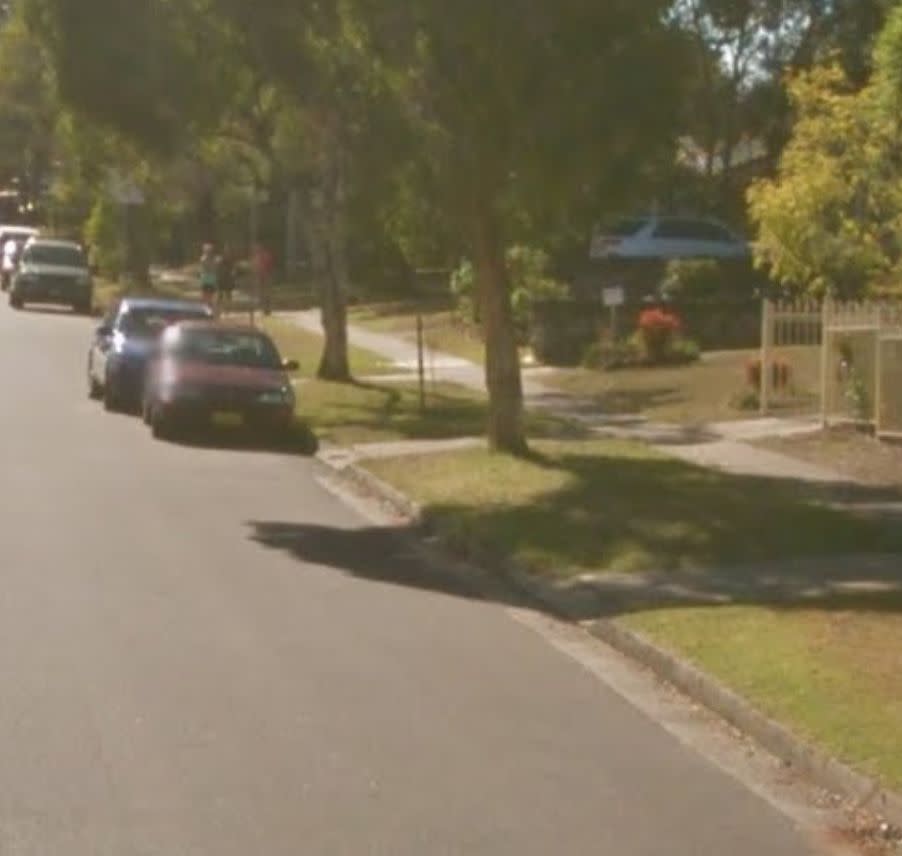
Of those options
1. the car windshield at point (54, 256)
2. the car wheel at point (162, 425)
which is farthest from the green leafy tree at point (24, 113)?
the car wheel at point (162, 425)

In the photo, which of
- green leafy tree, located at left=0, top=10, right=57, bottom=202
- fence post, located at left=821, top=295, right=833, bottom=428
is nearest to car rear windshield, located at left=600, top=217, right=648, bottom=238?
green leafy tree, located at left=0, top=10, right=57, bottom=202

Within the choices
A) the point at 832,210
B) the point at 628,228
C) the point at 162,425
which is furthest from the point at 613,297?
the point at 628,228

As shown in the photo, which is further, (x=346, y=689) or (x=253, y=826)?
(x=346, y=689)

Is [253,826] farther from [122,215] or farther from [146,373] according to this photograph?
[122,215]

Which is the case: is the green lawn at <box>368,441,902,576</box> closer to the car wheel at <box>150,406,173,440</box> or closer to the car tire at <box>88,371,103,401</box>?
the car wheel at <box>150,406,173,440</box>

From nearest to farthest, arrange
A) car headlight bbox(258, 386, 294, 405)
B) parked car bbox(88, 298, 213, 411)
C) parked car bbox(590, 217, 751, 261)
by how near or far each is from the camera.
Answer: car headlight bbox(258, 386, 294, 405), parked car bbox(88, 298, 213, 411), parked car bbox(590, 217, 751, 261)

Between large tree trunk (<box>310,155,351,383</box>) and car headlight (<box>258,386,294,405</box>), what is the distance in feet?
17.4

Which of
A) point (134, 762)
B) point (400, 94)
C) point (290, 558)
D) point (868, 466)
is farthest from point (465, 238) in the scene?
point (134, 762)

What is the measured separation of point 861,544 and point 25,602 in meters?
6.37

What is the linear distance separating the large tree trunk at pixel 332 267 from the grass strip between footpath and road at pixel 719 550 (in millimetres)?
9458

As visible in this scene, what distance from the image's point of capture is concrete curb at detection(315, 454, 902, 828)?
11.4m

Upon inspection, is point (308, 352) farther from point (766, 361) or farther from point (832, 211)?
point (766, 361)

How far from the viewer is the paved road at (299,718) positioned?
10602mm

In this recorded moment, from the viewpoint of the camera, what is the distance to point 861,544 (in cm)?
1977
